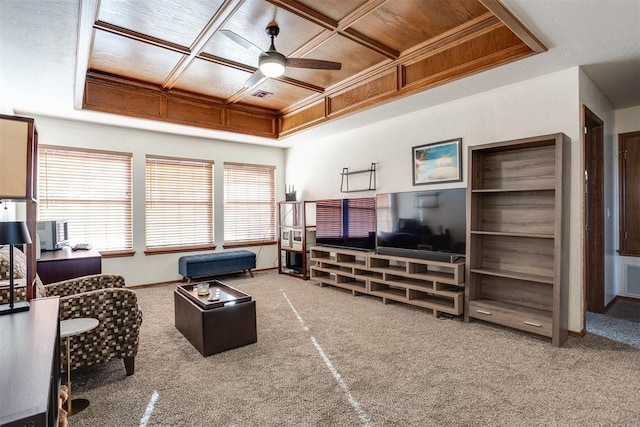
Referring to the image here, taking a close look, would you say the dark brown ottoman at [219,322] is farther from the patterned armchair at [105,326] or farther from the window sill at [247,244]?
the window sill at [247,244]

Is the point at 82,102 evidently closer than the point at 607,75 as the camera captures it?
No

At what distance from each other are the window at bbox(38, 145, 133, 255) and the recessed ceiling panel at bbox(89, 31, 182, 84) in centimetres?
145

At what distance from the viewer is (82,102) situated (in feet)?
13.5

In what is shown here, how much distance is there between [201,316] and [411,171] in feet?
10.4

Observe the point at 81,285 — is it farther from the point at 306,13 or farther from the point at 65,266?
the point at 306,13

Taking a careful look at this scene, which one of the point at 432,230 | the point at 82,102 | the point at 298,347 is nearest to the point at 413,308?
the point at 432,230

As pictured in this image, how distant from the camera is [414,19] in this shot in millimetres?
3012

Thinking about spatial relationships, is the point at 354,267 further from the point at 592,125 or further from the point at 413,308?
the point at 592,125

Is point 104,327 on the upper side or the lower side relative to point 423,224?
lower

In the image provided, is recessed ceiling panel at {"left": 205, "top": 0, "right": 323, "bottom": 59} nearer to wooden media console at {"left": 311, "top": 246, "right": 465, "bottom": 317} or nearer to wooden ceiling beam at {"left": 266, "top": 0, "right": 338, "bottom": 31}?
wooden ceiling beam at {"left": 266, "top": 0, "right": 338, "bottom": 31}

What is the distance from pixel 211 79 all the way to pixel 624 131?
5.26 metres

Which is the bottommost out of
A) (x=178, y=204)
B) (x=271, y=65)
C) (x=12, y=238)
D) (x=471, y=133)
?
(x=12, y=238)

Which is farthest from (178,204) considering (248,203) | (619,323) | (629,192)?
(629,192)

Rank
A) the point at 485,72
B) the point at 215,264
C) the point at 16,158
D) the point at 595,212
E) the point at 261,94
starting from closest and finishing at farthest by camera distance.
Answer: the point at 16,158
the point at 485,72
the point at 595,212
the point at 261,94
the point at 215,264
